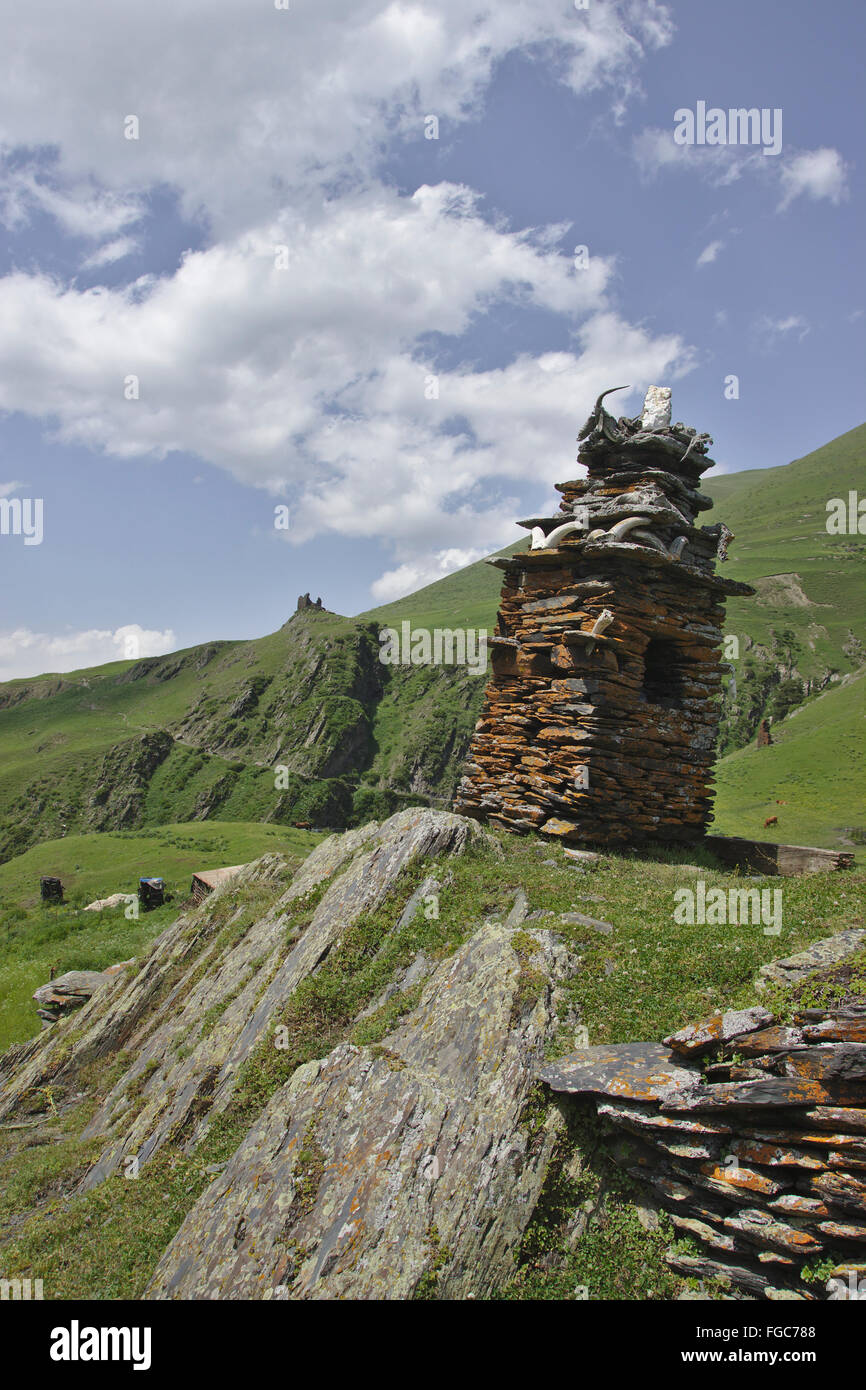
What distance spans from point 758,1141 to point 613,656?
1043 cm

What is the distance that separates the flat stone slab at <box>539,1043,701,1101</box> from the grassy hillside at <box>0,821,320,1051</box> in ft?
49.3

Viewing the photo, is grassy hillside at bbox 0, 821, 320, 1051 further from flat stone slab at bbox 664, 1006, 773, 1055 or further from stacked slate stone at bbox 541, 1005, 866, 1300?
flat stone slab at bbox 664, 1006, 773, 1055

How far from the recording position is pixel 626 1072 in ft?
21.6

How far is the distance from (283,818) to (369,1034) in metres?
98.4

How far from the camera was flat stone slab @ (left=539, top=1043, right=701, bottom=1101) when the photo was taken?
20.6ft

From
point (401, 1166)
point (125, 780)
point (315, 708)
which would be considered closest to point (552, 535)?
point (401, 1166)

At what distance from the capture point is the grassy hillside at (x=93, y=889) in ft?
85.4

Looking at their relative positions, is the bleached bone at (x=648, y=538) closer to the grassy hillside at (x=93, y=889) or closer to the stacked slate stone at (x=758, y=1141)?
the stacked slate stone at (x=758, y=1141)

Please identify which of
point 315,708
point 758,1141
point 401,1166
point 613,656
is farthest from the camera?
point 315,708

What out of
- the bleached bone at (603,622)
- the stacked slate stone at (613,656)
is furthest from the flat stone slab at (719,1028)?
the bleached bone at (603,622)

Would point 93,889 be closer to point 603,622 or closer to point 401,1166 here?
point 603,622

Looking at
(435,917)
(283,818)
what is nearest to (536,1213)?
(435,917)

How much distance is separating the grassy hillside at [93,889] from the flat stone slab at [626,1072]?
1502 cm
